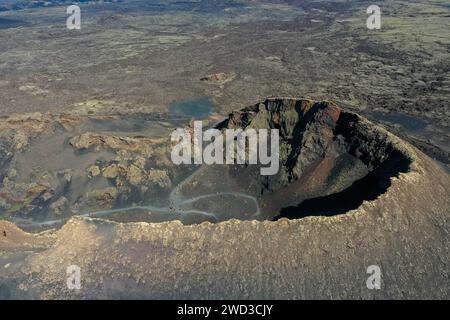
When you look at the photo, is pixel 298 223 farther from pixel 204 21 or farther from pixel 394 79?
pixel 204 21

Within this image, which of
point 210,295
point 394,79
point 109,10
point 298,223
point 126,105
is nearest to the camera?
point 210,295

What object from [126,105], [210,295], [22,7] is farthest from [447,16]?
[22,7]

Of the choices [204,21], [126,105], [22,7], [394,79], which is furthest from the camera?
[22,7]

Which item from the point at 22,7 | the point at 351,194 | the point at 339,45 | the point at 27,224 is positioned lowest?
the point at 27,224

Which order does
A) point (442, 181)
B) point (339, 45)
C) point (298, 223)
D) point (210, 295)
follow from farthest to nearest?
point (339, 45), point (442, 181), point (298, 223), point (210, 295)

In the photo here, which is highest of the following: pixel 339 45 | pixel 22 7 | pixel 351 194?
pixel 22 7

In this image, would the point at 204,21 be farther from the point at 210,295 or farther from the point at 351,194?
the point at 210,295

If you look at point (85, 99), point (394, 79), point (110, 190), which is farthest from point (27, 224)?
point (394, 79)

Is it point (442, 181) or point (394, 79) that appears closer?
point (442, 181)

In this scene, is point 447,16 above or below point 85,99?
above
